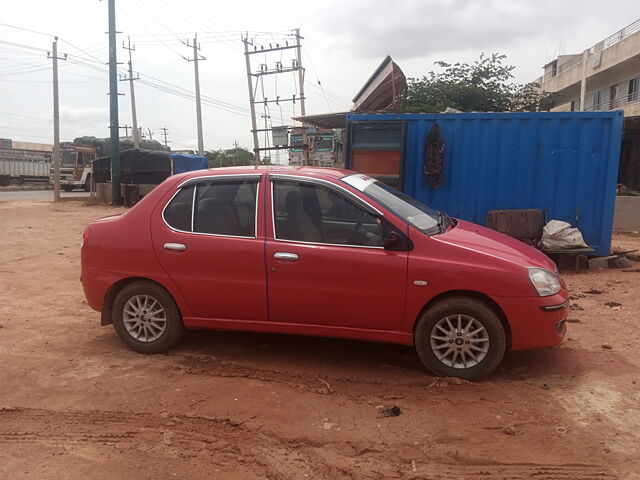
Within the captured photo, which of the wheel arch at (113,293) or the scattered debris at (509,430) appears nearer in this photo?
Result: the scattered debris at (509,430)

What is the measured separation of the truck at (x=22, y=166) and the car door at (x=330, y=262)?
138 ft

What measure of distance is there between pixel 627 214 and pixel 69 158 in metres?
30.5

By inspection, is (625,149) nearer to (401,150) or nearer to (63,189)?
(401,150)

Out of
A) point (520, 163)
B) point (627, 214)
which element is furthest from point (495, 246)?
point (627, 214)

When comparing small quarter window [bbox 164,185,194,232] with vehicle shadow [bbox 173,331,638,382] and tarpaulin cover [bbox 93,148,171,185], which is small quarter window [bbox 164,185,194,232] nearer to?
vehicle shadow [bbox 173,331,638,382]

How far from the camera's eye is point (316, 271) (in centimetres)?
390

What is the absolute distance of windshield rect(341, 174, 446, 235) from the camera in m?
4.05

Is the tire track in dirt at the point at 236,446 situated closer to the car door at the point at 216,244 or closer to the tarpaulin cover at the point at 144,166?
the car door at the point at 216,244

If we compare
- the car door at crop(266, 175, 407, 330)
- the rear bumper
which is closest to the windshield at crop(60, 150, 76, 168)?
the car door at crop(266, 175, 407, 330)

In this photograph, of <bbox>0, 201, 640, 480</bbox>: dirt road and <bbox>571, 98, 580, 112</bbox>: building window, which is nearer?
<bbox>0, 201, 640, 480</bbox>: dirt road

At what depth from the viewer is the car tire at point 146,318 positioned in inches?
169

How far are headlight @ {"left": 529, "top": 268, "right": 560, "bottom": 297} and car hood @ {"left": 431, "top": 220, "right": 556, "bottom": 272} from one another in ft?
0.22

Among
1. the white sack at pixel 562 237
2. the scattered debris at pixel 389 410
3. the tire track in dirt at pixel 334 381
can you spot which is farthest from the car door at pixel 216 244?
the white sack at pixel 562 237

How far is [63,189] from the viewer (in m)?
32.7
